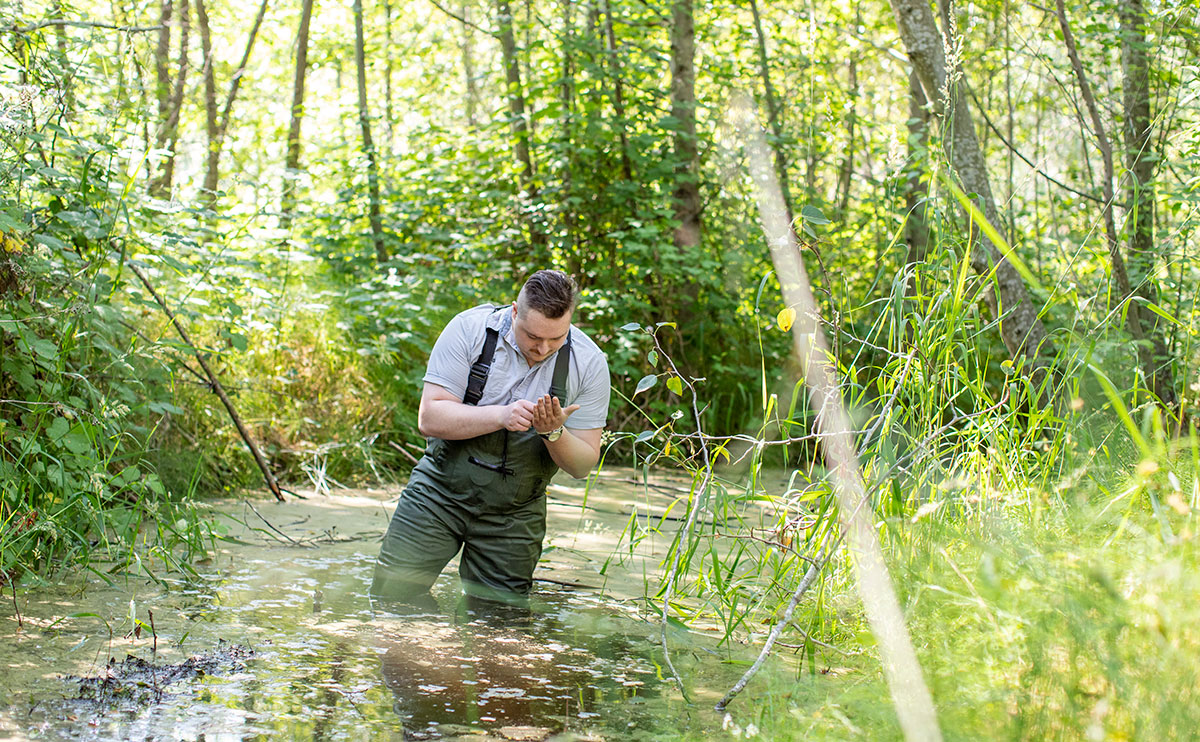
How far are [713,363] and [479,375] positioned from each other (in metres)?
4.96

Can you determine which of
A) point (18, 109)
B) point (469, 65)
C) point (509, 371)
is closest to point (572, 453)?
point (509, 371)

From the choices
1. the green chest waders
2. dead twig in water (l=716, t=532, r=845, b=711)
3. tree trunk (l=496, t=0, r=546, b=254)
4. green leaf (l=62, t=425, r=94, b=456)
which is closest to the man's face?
the green chest waders

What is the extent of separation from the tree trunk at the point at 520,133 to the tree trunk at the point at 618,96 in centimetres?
86

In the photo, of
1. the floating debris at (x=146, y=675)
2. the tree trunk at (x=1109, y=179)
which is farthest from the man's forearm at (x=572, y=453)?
the tree trunk at (x=1109, y=179)

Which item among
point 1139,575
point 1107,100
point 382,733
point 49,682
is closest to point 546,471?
point 382,733

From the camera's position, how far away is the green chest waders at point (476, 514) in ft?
13.7

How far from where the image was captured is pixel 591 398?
430cm

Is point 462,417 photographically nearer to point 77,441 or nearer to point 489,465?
point 489,465

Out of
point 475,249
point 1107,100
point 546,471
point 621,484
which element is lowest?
point 621,484

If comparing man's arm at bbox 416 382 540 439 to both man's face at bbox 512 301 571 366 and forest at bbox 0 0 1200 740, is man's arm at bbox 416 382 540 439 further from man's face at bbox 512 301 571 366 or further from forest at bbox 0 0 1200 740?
forest at bbox 0 0 1200 740

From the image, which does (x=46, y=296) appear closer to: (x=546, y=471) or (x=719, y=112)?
(x=546, y=471)

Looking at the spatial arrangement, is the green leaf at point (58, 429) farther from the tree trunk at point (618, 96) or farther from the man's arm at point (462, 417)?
the tree trunk at point (618, 96)

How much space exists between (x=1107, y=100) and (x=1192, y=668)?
7.09 metres

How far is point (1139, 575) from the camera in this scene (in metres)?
2.04
